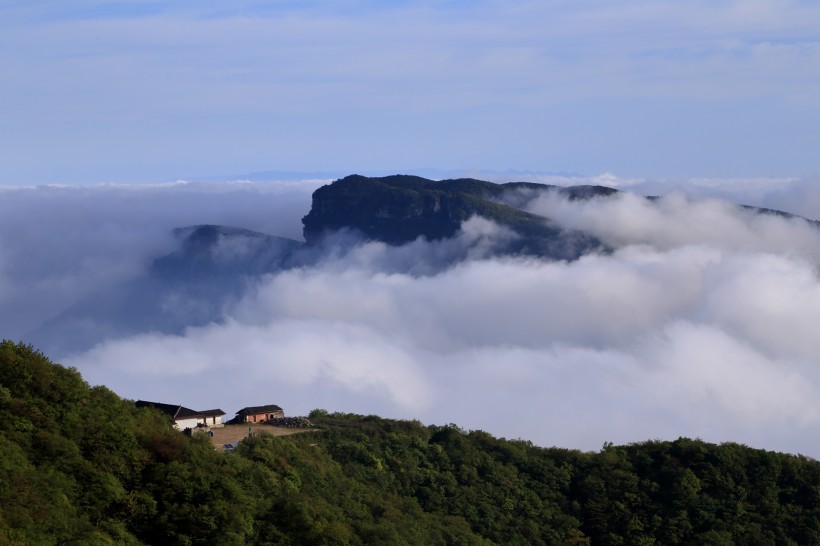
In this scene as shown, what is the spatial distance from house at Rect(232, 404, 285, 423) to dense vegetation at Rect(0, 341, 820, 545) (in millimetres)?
3879

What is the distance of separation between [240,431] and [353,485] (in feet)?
39.2

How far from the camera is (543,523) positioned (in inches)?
2382

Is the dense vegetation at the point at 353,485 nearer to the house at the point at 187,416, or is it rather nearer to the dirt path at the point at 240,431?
the dirt path at the point at 240,431

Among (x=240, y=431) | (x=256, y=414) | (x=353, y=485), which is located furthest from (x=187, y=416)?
(x=353, y=485)

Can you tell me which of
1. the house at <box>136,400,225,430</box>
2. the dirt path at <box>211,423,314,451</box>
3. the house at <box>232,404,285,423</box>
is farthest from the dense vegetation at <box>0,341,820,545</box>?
the house at <box>136,400,225,430</box>

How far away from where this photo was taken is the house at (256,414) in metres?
72.9

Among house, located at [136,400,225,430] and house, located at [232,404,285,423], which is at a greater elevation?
house, located at [136,400,225,430]

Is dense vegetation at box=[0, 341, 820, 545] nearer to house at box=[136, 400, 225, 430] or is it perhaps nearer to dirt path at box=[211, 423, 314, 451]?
dirt path at box=[211, 423, 314, 451]

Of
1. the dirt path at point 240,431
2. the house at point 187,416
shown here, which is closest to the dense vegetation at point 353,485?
the dirt path at point 240,431

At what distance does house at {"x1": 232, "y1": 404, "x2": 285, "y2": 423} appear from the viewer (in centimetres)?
7294

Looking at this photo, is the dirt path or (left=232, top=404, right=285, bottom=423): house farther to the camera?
(left=232, top=404, right=285, bottom=423): house

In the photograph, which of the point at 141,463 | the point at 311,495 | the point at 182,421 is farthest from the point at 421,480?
the point at 141,463

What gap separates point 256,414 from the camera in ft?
242

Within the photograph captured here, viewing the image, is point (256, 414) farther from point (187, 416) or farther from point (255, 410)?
point (187, 416)
